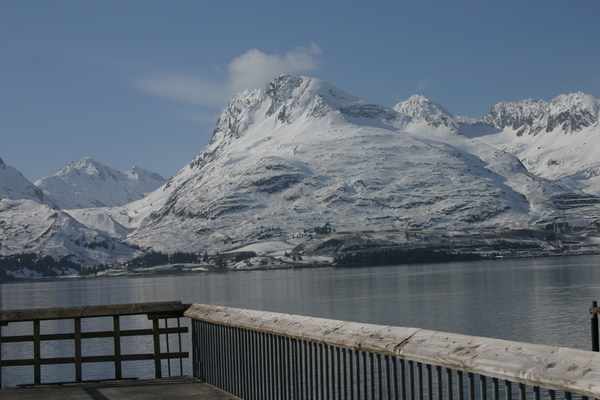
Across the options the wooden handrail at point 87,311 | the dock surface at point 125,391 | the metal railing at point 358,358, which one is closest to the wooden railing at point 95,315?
the wooden handrail at point 87,311

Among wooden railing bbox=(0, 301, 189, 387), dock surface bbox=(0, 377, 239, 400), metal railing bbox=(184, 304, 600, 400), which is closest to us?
metal railing bbox=(184, 304, 600, 400)

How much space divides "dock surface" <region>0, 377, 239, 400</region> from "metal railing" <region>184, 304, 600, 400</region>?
0.49 meters

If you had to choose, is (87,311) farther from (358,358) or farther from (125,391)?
(358,358)

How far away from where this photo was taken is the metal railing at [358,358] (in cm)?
741

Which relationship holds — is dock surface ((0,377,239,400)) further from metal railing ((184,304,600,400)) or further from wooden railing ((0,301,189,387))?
metal railing ((184,304,600,400))

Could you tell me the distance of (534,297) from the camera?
431ft

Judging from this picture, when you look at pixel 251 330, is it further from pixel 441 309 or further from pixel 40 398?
pixel 441 309

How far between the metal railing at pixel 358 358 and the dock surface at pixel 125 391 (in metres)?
0.49

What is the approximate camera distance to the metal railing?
7414 mm

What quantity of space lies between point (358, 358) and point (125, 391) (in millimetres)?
7179

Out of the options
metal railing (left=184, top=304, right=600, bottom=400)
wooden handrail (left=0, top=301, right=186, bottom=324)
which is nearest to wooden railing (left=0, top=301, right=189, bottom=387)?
wooden handrail (left=0, top=301, right=186, bottom=324)

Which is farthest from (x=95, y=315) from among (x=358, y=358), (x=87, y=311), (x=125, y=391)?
(x=358, y=358)

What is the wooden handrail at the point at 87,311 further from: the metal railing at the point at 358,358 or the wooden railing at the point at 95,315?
the metal railing at the point at 358,358

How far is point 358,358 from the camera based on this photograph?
11.0 meters
